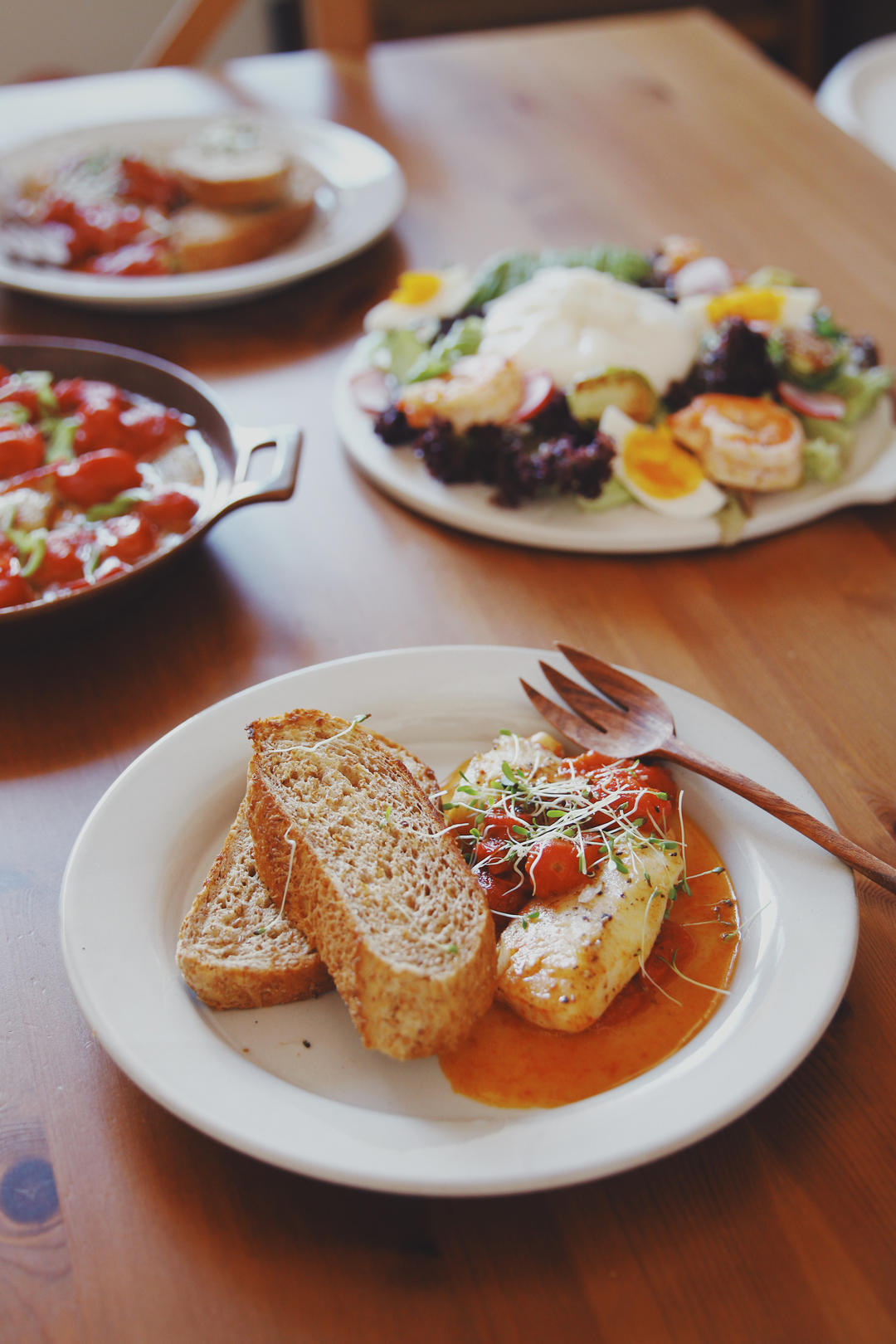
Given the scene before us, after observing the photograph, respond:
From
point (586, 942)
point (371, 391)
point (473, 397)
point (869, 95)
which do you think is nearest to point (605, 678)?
point (586, 942)

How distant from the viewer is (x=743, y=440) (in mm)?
2064

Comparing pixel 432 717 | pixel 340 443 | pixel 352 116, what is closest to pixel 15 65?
pixel 352 116

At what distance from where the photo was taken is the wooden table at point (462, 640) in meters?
1.05

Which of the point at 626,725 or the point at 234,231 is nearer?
the point at 626,725

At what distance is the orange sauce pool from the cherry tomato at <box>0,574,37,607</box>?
41.8 inches

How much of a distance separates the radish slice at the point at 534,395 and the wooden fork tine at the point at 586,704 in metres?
0.69

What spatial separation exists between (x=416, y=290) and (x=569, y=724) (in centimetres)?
136

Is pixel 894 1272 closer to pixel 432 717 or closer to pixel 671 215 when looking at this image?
pixel 432 717

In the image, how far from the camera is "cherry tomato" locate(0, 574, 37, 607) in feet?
5.85

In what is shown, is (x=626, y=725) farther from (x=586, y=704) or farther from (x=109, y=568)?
(x=109, y=568)

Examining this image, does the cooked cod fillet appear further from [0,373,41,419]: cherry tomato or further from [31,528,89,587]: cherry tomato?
[0,373,41,419]: cherry tomato

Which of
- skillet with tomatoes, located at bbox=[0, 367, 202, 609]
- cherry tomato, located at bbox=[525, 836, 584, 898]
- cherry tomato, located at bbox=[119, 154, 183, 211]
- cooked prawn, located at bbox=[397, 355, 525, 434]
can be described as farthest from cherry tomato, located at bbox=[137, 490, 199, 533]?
cherry tomato, located at bbox=[119, 154, 183, 211]

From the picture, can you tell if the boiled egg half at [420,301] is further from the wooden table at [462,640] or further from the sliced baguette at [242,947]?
the sliced baguette at [242,947]

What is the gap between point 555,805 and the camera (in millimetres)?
1367
